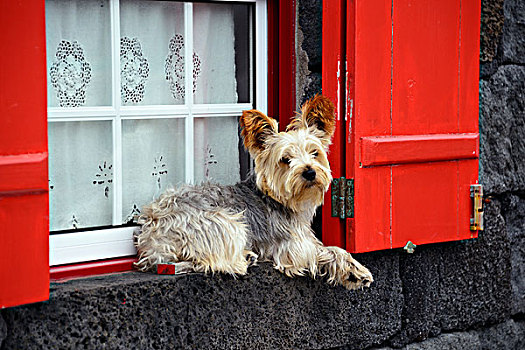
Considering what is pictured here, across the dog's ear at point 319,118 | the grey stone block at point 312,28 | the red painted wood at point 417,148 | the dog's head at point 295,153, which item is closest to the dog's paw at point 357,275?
the dog's head at point 295,153

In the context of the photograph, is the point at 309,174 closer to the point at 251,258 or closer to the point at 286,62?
the point at 251,258

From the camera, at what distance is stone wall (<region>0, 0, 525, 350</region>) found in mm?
3277

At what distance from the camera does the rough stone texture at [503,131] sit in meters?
4.58

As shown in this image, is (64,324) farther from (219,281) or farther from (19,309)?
(219,281)

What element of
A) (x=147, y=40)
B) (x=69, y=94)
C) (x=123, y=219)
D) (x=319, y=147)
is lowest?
(x=123, y=219)

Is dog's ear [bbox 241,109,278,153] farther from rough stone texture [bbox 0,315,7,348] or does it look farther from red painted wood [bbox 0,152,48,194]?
rough stone texture [bbox 0,315,7,348]

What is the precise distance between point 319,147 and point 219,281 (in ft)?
2.51

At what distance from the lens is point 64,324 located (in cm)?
317

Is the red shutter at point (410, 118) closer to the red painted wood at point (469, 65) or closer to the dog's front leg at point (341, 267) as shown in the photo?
the red painted wood at point (469, 65)

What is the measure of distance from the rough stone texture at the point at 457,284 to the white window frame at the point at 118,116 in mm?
1353

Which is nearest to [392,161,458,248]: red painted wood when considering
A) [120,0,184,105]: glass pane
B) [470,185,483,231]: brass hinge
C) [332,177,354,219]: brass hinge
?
[470,185,483,231]: brass hinge

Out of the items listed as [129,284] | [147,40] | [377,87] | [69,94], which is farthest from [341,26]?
[129,284]

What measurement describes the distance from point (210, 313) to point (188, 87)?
3.68 ft

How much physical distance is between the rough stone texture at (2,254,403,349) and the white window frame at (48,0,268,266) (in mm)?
199
